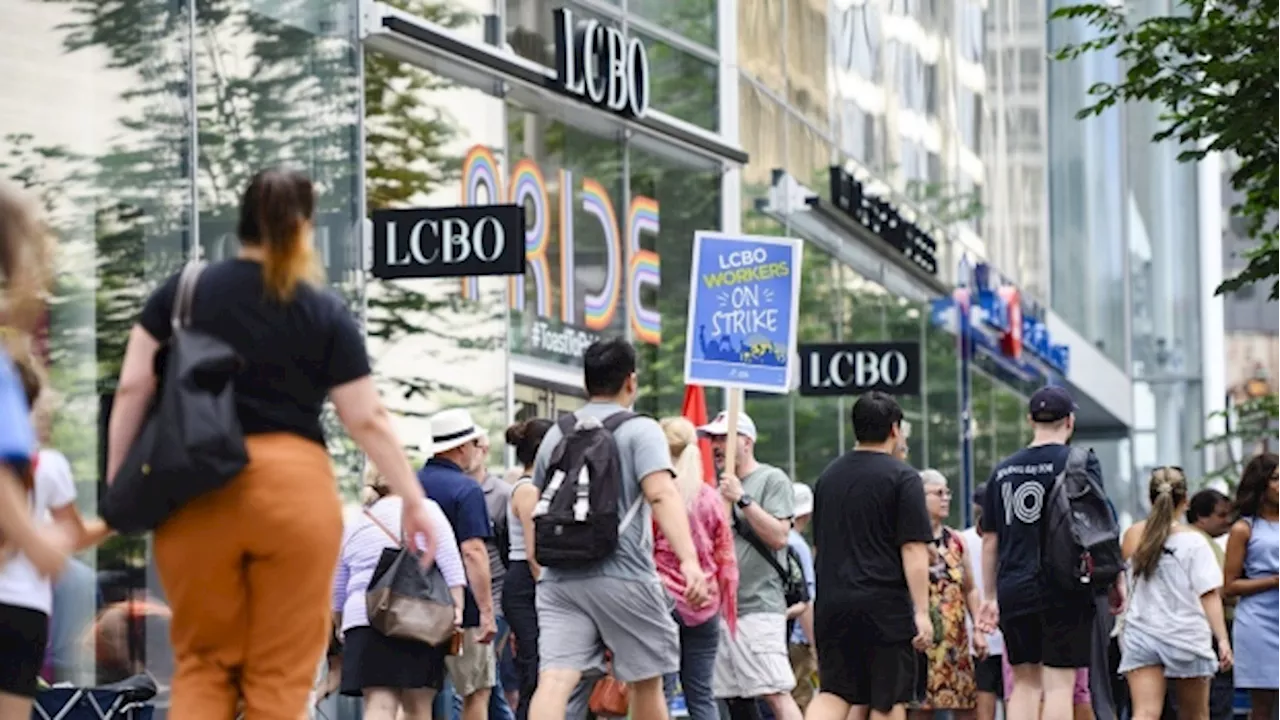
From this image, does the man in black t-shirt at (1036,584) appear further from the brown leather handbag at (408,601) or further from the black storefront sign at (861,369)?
the black storefront sign at (861,369)

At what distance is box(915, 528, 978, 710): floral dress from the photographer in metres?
15.4

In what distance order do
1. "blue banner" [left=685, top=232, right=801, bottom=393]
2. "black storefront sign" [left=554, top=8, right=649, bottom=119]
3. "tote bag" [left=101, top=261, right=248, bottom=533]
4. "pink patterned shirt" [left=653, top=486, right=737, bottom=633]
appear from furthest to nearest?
1. "black storefront sign" [left=554, top=8, right=649, bottom=119]
2. "blue banner" [left=685, top=232, right=801, bottom=393]
3. "pink patterned shirt" [left=653, top=486, right=737, bottom=633]
4. "tote bag" [left=101, top=261, right=248, bottom=533]

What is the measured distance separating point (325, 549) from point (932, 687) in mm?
8880

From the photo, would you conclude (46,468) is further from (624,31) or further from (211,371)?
(624,31)

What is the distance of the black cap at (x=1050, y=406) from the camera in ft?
43.3

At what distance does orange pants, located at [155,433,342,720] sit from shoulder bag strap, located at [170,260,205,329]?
338mm

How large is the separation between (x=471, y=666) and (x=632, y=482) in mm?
2803

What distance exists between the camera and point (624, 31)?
22109 millimetres

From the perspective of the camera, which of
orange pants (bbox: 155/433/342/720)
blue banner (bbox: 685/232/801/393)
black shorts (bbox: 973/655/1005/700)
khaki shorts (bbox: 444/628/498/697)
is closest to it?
orange pants (bbox: 155/433/342/720)

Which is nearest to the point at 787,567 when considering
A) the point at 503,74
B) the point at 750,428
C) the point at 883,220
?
the point at 750,428

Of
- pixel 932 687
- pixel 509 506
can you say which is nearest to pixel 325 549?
pixel 509 506

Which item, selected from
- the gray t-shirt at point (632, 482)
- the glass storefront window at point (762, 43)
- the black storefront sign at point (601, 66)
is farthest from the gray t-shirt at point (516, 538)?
the glass storefront window at point (762, 43)

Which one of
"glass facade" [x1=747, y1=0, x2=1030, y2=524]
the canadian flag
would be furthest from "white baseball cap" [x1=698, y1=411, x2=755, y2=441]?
the canadian flag

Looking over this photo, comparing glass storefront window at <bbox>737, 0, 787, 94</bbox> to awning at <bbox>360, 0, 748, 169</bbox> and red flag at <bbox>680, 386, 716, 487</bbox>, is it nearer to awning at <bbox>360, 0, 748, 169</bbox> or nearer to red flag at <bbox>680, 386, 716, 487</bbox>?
awning at <bbox>360, 0, 748, 169</bbox>
